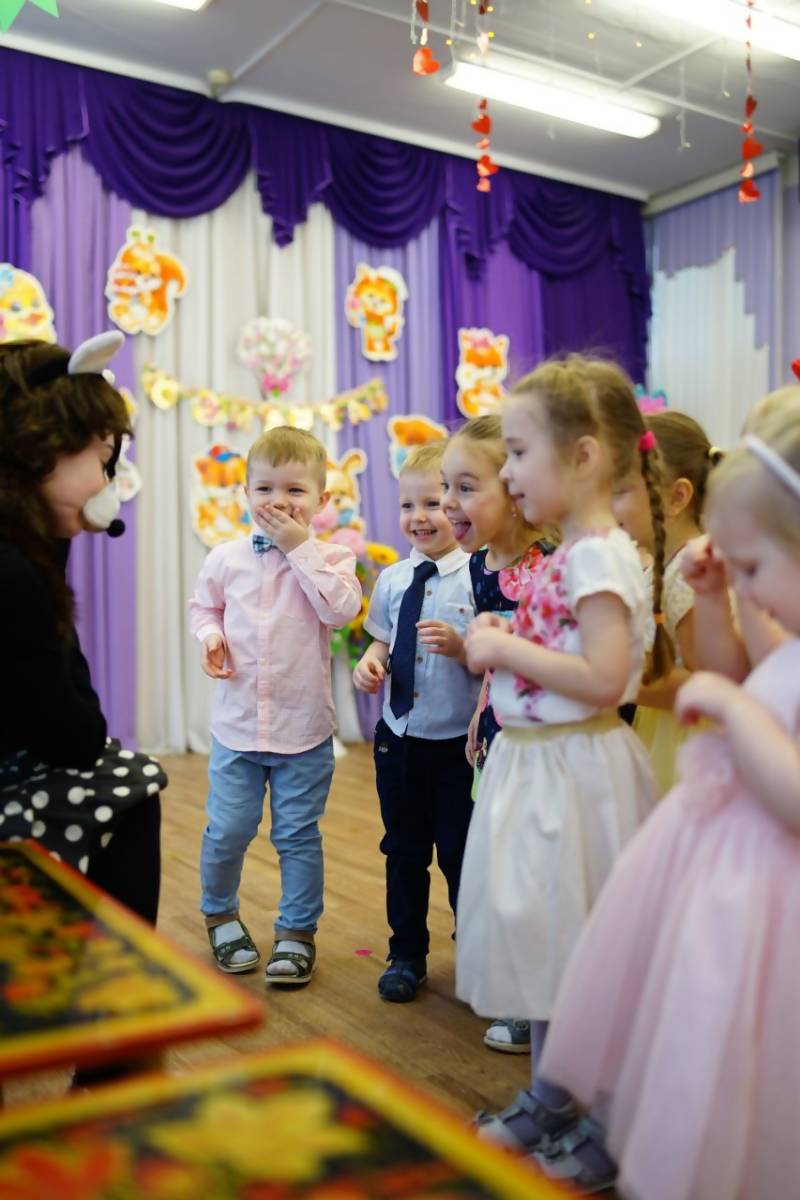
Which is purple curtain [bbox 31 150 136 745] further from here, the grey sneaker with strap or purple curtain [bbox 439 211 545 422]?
the grey sneaker with strap

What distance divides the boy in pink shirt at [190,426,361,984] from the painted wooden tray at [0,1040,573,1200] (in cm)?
158

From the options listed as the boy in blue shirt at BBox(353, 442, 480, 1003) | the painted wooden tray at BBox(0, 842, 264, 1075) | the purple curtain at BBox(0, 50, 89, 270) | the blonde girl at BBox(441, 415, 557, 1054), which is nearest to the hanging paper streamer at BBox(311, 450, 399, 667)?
the purple curtain at BBox(0, 50, 89, 270)

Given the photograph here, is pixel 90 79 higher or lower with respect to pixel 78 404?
higher

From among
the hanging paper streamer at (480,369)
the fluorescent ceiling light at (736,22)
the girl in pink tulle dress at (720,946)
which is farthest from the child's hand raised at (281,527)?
the hanging paper streamer at (480,369)

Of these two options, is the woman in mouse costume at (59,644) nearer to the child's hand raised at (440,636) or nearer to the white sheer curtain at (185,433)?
the child's hand raised at (440,636)

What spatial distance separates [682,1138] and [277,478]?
160 cm

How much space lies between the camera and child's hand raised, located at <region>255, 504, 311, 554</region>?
238 centimetres

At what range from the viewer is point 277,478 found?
240 centimetres

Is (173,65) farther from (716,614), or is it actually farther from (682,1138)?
(682,1138)

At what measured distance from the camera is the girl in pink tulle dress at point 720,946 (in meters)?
1.12

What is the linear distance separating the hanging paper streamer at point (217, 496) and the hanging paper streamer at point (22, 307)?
92 centimetres

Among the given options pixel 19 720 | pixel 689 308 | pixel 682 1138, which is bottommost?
pixel 682 1138

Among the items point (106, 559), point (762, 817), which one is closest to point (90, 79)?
point (106, 559)

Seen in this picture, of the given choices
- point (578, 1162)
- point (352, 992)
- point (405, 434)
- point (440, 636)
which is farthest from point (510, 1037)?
point (405, 434)
